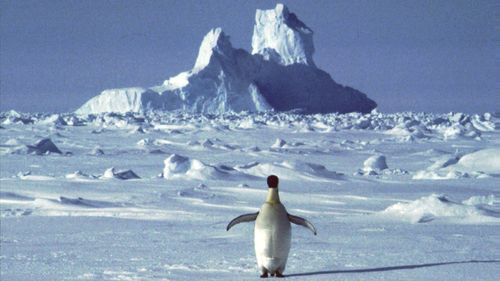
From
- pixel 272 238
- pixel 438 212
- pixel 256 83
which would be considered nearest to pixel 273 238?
pixel 272 238

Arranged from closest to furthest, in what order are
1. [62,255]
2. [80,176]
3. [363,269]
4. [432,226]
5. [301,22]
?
[363,269], [62,255], [432,226], [80,176], [301,22]

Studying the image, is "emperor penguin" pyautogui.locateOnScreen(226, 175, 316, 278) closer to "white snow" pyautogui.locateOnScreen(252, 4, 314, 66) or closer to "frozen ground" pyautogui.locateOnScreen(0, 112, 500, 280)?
"frozen ground" pyautogui.locateOnScreen(0, 112, 500, 280)

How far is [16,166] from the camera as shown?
14.4m

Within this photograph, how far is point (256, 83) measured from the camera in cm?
5303

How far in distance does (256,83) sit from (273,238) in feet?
162

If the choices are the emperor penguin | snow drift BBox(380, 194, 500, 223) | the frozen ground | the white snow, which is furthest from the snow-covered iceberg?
the emperor penguin

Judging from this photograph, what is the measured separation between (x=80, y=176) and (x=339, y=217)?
5.01m

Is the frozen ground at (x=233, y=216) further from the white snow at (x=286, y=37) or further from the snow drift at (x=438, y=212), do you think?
the white snow at (x=286, y=37)

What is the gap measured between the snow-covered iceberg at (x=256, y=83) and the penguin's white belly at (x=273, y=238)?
45.8 m

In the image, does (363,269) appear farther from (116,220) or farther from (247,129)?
(247,129)

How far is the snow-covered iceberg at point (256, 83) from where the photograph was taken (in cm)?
5041

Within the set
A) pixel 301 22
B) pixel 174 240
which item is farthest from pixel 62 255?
pixel 301 22

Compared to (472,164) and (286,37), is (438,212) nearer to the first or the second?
(472,164)

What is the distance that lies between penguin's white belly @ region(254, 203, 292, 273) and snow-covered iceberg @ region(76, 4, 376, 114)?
4577cm
